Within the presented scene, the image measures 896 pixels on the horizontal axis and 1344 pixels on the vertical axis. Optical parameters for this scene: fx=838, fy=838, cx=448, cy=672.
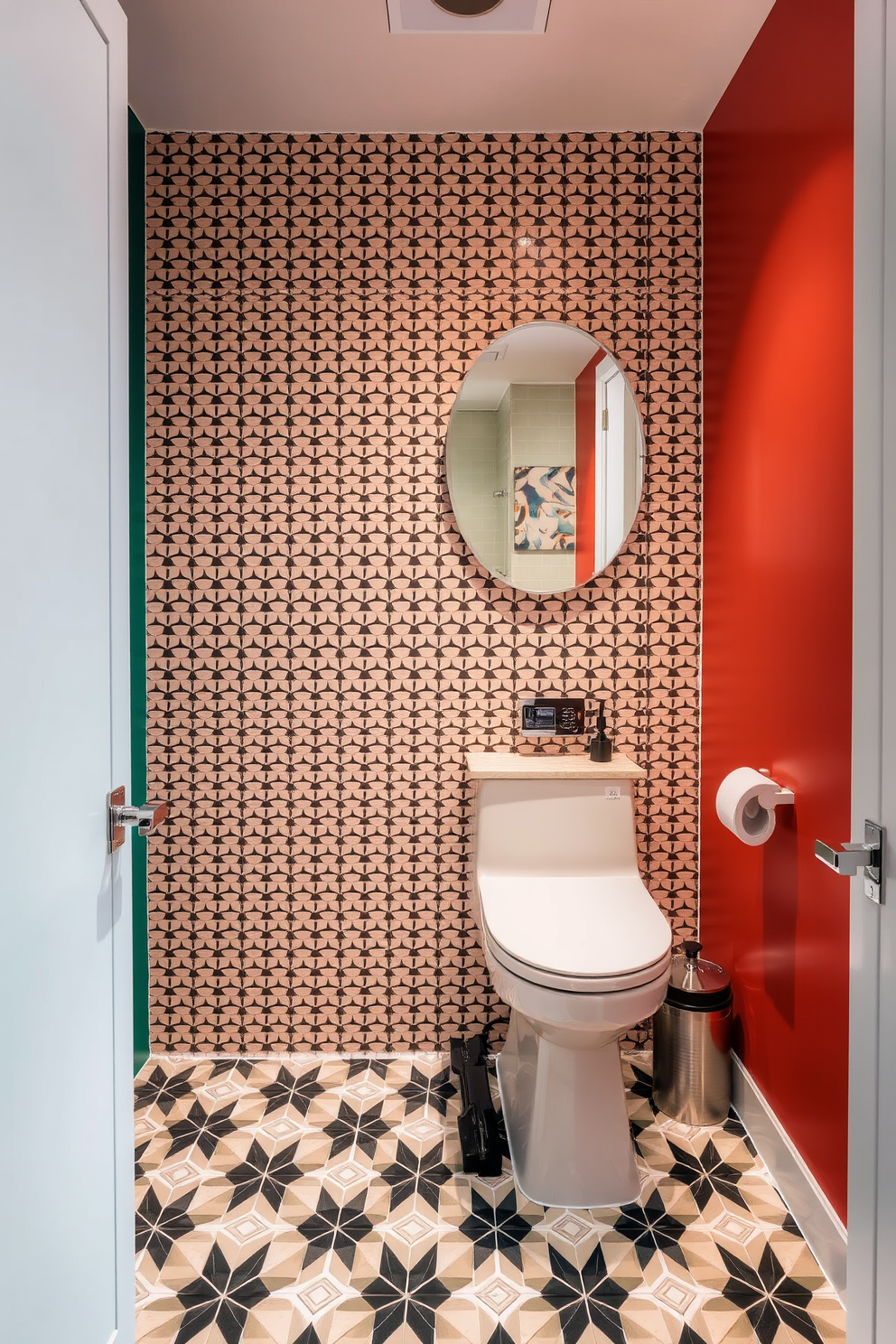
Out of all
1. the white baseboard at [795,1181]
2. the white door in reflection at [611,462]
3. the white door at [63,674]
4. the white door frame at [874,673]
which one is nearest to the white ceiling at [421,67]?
the white door in reflection at [611,462]

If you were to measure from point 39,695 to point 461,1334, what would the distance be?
1308 millimetres

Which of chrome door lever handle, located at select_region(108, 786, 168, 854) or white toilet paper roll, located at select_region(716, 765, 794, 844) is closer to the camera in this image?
chrome door lever handle, located at select_region(108, 786, 168, 854)

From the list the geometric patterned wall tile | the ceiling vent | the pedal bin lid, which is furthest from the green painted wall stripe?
the pedal bin lid

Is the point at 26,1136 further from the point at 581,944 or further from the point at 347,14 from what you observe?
the point at 347,14

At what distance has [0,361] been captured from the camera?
87 cm

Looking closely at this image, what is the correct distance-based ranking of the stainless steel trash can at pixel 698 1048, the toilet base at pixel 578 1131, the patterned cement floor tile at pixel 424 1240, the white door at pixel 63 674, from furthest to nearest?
the stainless steel trash can at pixel 698 1048, the toilet base at pixel 578 1131, the patterned cement floor tile at pixel 424 1240, the white door at pixel 63 674

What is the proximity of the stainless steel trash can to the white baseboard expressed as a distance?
5 centimetres

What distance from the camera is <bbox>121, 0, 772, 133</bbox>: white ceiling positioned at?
1797 mm

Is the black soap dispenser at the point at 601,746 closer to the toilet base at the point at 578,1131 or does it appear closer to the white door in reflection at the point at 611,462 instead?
the white door in reflection at the point at 611,462

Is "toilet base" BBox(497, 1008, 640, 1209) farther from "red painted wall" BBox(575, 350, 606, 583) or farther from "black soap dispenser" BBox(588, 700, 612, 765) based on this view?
"red painted wall" BBox(575, 350, 606, 583)

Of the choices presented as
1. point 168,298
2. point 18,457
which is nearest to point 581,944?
point 18,457

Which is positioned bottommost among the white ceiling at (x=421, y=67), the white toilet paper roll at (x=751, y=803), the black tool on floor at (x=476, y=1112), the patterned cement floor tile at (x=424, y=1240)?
the patterned cement floor tile at (x=424, y=1240)

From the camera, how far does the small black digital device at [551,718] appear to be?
2.29 m

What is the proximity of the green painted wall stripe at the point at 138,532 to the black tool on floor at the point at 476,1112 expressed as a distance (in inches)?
34.6
